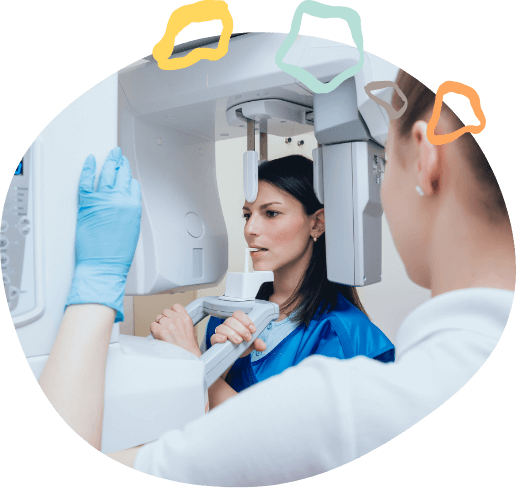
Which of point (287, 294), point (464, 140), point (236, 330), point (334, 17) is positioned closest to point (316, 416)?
point (236, 330)

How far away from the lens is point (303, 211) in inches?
38.6

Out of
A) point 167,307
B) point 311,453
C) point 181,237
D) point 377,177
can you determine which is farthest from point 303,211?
point 311,453

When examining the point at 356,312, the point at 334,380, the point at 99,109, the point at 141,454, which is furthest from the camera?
the point at 356,312

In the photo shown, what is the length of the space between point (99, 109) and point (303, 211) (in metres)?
0.50

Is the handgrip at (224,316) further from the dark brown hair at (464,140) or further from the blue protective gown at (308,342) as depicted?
the dark brown hair at (464,140)

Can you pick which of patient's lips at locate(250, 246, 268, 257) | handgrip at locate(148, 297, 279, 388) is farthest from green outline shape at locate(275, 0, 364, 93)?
handgrip at locate(148, 297, 279, 388)

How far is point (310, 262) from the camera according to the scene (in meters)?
1.01

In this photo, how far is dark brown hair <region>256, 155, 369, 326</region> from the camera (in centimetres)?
98

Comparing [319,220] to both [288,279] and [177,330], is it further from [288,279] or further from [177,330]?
[177,330]

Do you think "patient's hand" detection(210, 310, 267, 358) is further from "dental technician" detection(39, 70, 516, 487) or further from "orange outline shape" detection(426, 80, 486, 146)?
"orange outline shape" detection(426, 80, 486, 146)

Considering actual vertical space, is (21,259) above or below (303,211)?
below

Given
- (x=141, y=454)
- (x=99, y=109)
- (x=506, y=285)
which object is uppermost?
(x=99, y=109)

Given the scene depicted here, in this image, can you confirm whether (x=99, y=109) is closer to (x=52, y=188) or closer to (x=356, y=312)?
Result: (x=52, y=188)

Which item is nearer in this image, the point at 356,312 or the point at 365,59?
the point at 365,59
